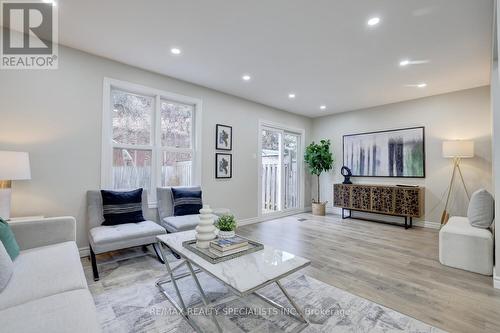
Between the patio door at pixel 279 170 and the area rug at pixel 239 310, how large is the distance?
3069 millimetres

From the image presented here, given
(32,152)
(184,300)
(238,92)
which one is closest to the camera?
(184,300)

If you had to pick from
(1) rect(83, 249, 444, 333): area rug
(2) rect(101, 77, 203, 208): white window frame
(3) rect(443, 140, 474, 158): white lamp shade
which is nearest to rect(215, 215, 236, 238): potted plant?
(1) rect(83, 249, 444, 333): area rug

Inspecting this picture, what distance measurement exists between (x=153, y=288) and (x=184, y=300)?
1.28ft

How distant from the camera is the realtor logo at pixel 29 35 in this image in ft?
7.39

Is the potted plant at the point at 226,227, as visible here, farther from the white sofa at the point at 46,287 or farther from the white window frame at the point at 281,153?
the white window frame at the point at 281,153

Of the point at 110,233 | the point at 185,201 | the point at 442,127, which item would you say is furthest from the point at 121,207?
the point at 442,127

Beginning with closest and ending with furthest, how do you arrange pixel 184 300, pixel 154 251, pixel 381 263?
1. pixel 184 300
2. pixel 381 263
3. pixel 154 251

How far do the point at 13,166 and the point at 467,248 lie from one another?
16.0ft

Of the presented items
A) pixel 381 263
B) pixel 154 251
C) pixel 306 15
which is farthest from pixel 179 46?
pixel 381 263

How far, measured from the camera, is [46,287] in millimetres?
1355

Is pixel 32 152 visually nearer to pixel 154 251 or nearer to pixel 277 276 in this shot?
pixel 154 251

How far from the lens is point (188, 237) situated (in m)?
2.30

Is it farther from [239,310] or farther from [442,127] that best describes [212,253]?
[442,127]

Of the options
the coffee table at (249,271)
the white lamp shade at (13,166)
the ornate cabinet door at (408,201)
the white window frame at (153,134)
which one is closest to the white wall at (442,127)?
the ornate cabinet door at (408,201)
